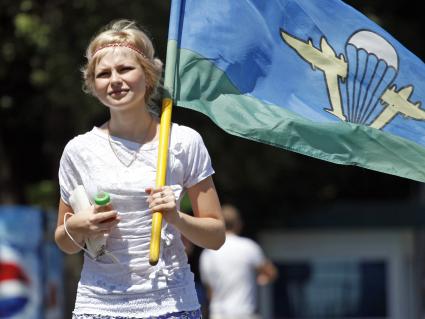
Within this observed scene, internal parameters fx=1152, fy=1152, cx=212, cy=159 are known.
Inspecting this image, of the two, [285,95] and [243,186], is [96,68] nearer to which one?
[285,95]

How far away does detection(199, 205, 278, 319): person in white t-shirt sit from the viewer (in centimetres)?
1116

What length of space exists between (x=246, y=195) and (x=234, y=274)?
6998mm

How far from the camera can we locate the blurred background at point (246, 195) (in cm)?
1298

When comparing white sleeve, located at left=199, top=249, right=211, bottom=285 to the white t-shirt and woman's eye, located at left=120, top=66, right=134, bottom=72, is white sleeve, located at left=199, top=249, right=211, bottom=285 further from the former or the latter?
woman's eye, located at left=120, top=66, right=134, bottom=72

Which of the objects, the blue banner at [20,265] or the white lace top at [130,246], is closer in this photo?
the white lace top at [130,246]

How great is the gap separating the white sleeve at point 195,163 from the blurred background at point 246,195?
8.10 m

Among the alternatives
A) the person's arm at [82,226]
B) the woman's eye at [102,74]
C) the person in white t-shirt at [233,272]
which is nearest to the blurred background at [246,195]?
the person in white t-shirt at [233,272]

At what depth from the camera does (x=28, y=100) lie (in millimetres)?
15633

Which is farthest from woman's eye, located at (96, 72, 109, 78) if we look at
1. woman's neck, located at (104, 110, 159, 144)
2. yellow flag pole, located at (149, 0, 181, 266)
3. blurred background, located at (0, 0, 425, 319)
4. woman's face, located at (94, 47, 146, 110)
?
blurred background, located at (0, 0, 425, 319)

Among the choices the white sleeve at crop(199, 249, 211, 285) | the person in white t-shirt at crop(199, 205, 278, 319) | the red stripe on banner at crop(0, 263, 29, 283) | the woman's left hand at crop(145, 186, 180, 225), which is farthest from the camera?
the red stripe on banner at crop(0, 263, 29, 283)

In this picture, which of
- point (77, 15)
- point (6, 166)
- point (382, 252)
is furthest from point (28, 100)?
point (382, 252)

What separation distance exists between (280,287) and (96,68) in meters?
15.3

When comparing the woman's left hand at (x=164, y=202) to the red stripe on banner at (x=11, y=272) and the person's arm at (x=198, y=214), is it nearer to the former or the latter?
the person's arm at (x=198, y=214)

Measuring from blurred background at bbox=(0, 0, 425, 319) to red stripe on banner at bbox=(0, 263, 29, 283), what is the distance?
1.2 inches
